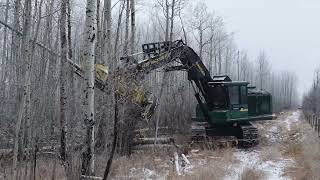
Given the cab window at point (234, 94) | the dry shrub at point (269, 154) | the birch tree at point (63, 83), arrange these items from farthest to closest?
the cab window at point (234, 94)
the dry shrub at point (269, 154)
the birch tree at point (63, 83)

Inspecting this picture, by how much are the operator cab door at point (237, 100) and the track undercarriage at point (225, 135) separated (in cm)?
74

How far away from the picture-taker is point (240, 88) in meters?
17.5

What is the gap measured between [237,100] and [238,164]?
4.42 m

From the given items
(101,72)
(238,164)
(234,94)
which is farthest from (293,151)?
(101,72)

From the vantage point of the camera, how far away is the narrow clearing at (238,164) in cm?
1110

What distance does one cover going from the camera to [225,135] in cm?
1877

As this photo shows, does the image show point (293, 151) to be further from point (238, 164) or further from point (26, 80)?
point (26, 80)

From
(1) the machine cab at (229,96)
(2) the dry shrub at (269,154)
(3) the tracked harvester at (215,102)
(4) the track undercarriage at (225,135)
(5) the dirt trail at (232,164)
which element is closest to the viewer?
(5) the dirt trail at (232,164)

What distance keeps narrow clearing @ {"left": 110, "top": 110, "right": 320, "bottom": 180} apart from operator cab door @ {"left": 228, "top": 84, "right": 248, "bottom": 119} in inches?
54.9

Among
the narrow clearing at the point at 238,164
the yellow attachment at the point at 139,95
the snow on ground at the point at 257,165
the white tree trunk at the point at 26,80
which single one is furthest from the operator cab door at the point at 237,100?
the white tree trunk at the point at 26,80

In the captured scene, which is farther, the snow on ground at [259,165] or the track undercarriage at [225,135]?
the track undercarriage at [225,135]

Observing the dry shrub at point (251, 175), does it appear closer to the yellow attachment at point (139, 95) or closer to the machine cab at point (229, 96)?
the yellow attachment at point (139, 95)

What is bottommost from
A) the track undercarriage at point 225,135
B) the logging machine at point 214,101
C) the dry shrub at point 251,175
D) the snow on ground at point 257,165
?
the snow on ground at point 257,165

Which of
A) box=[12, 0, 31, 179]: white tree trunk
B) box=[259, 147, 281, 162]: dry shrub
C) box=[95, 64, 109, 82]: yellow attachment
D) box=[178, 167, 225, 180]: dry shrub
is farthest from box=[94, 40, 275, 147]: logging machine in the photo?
box=[12, 0, 31, 179]: white tree trunk
